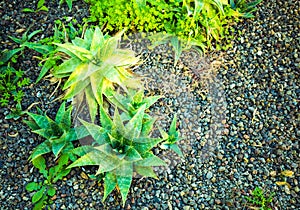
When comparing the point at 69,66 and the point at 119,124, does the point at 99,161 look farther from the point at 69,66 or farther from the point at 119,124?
the point at 69,66

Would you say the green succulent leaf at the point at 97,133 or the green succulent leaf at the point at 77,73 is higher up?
the green succulent leaf at the point at 77,73

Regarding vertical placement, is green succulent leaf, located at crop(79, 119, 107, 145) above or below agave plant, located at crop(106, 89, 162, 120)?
below

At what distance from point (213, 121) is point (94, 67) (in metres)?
1.08

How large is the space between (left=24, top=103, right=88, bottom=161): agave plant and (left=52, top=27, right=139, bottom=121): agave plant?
6.1 inches

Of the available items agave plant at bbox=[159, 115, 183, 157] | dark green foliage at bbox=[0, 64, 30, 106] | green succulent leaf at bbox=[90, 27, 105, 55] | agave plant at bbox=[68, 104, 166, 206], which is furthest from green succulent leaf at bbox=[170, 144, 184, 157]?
dark green foliage at bbox=[0, 64, 30, 106]

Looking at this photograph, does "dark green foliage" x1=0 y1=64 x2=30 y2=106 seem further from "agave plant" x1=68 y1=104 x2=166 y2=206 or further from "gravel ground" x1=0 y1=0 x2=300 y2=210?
"agave plant" x1=68 y1=104 x2=166 y2=206

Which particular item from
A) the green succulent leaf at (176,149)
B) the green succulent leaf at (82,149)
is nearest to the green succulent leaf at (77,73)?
the green succulent leaf at (82,149)

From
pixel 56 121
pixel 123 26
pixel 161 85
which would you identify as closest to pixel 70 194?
pixel 56 121

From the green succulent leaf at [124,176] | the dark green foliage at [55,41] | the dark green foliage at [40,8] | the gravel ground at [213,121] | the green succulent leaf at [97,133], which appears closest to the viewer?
the green succulent leaf at [124,176]

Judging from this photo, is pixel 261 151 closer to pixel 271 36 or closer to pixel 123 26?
pixel 271 36

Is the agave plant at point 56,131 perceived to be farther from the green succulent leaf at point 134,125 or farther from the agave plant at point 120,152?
the green succulent leaf at point 134,125

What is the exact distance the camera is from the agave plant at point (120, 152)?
10.1 ft

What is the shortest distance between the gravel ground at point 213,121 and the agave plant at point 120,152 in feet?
0.61

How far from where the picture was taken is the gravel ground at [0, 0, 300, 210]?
3281mm
